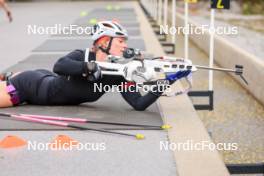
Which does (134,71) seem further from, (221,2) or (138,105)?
(221,2)

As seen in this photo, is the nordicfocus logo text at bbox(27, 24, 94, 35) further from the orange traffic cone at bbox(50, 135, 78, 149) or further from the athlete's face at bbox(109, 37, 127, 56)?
the orange traffic cone at bbox(50, 135, 78, 149)

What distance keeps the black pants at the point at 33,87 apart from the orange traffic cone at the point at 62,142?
3.88 feet

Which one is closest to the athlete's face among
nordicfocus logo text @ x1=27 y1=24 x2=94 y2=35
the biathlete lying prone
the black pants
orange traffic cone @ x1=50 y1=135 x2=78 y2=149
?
the biathlete lying prone

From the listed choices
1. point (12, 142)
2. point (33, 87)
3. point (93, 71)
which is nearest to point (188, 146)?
point (93, 71)

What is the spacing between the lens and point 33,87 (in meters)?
6.48

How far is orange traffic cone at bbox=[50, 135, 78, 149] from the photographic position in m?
5.18

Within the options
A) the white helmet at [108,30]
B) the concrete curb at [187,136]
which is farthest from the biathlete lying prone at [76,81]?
the concrete curb at [187,136]

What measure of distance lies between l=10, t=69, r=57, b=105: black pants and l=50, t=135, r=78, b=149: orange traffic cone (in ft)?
3.88

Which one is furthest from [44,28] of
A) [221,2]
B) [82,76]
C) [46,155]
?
[46,155]

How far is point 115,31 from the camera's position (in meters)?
6.25

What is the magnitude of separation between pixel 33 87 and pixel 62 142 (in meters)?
1.37

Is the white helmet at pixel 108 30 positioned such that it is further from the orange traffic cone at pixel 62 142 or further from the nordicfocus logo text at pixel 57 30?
the nordicfocus logo text at pixel 57 30

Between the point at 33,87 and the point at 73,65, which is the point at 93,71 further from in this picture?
the point at 33,87

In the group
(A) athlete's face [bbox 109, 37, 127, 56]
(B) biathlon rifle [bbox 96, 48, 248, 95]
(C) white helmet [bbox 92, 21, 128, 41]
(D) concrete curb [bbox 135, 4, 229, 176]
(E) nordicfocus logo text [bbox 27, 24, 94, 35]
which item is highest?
(C) white helmet [bbox 92, 21, 128, 41]
